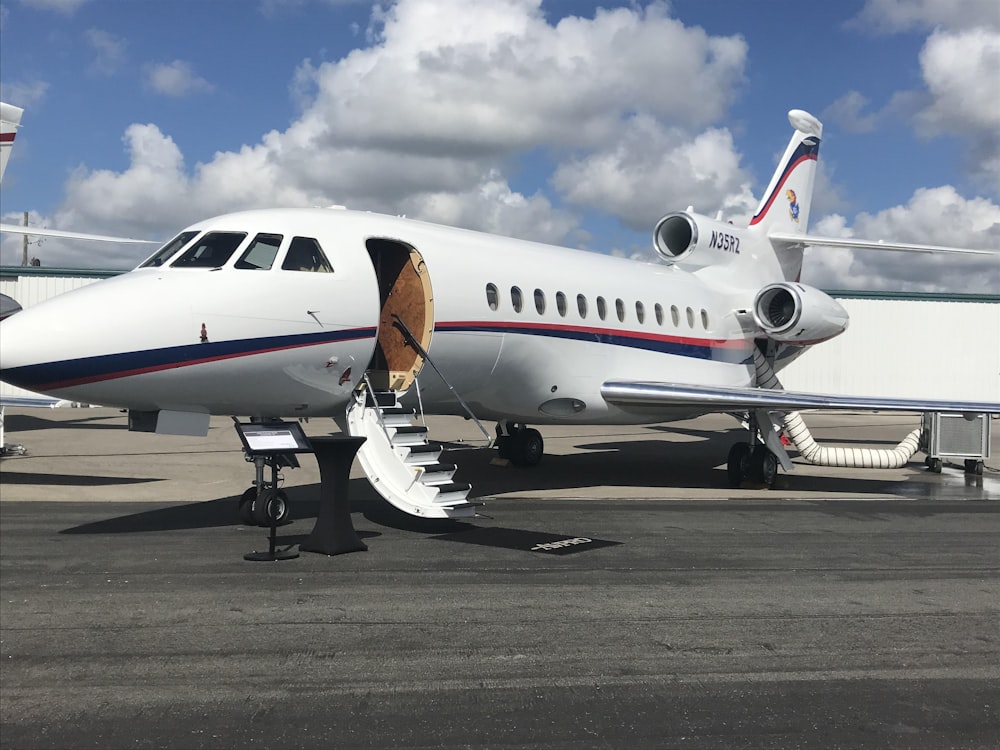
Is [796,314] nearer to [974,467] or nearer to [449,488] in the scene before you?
[974,467]

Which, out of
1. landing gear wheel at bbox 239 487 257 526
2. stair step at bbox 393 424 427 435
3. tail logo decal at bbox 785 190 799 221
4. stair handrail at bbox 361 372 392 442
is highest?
tail logo decal at bbox 785 190 799 221

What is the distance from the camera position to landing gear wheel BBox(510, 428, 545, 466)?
17.4 m

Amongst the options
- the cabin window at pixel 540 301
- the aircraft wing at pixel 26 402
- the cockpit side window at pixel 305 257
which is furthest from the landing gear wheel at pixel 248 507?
the aircraft wing at pixel 26 402

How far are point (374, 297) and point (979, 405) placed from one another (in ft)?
30.4

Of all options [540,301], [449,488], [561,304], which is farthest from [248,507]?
[561,304]

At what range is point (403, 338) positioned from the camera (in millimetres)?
11586

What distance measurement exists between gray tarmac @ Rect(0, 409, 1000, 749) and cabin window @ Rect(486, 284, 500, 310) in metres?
2.63

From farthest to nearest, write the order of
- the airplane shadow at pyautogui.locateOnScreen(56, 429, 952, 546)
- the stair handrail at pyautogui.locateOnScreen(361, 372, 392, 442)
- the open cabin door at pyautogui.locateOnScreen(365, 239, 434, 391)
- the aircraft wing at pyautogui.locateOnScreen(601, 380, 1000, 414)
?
the aircraft wing at pyautogui.locateOnScreen(601, 380, 1000, 414)
the open cabin door at pyautogui.locateOnScreen(365, 239, 434, 391)
the airplane shadow at pyautogui.locateOnScreen(56, 429, 952, 546)
the stair handrail at pyautogui.locateOnScreen(361, 372, 392, 442)

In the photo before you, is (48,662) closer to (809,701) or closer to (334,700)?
(334,700)

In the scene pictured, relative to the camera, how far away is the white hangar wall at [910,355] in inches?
1606

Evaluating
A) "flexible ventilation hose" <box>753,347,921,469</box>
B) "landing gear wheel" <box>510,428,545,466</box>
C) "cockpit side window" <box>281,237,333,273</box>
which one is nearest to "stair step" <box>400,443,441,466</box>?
"cockpit side window" <box>281,237,333,273</box>

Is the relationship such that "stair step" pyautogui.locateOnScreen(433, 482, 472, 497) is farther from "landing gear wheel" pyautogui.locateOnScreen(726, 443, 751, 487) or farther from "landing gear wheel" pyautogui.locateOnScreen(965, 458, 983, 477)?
"landing gear wheel" pyautogui.locateOnScreen(965, 458, 983, 477)

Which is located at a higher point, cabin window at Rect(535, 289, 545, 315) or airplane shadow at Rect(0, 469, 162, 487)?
cabin window at Rect(535, 289, 545, 315)

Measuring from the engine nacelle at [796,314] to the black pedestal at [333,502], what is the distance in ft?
37.5
